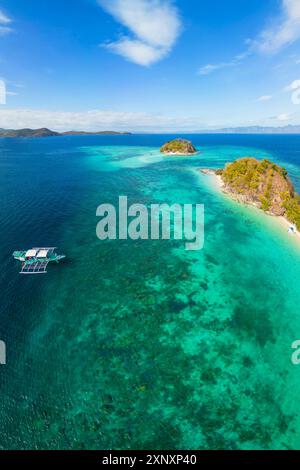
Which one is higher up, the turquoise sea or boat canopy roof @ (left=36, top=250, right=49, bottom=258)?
boat canopy roof @ (left=36, top=250, right=49, bottom=258)

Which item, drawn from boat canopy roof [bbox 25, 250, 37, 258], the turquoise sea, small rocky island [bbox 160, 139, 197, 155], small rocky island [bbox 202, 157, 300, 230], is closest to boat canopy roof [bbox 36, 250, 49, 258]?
boat canopy roof [bbox 25, 250, 37, 258]

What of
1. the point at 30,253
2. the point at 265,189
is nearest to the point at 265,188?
the point at 265,189

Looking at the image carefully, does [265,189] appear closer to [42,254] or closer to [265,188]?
[265,188]

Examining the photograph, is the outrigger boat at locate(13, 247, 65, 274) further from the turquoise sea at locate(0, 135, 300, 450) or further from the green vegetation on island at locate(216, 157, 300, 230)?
the green vegetation on island at locate(216, 157, 300, 230)

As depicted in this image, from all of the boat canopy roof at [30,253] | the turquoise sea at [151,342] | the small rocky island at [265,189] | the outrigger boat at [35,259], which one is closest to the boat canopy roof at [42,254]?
the outrigger boat at [35,259]

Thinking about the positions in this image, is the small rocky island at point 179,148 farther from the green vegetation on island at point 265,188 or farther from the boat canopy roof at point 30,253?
the boat canopy roof at point 30,253
